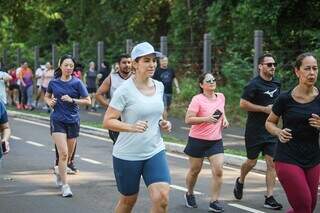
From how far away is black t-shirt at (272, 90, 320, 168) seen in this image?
6.28 metres

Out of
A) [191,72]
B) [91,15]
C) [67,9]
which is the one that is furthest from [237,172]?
[67,9]

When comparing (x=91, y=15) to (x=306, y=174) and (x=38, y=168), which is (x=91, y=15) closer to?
(x=38, y=168)

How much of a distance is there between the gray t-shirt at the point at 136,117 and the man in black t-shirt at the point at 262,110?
2680 millimetres

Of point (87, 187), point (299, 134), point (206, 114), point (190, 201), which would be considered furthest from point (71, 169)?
point (299, 134)

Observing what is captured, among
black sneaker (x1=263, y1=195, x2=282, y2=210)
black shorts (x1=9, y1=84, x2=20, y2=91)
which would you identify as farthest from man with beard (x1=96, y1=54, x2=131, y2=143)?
black shorts (x1=9, y1=84, x2=20, y2=91)

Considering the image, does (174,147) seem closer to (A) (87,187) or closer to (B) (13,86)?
(A) (87,187)

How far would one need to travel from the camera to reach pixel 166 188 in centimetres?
619

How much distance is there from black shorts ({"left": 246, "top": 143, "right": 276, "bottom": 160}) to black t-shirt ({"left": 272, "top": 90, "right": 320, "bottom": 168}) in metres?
2.35

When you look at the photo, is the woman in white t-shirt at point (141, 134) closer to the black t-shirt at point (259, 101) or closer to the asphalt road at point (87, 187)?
the asphalt road at point (87, 187)

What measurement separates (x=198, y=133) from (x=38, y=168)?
4.37 m

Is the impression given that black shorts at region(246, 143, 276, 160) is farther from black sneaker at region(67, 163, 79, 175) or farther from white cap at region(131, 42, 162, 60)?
black sneaker at region(67, 163, 79, 175)

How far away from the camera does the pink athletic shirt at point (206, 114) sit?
858cm

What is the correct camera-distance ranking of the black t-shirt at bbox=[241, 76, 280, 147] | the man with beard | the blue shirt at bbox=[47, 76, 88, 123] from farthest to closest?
1. the blue shirt at bbox=[47, 76, 88, 123]
2. the man with beard
3. the black t-shirt at bbox=[241, 76, 280, 147]

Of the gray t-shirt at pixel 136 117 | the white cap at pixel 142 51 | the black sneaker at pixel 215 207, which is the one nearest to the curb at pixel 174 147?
the black sneaker at pixel 215 207
